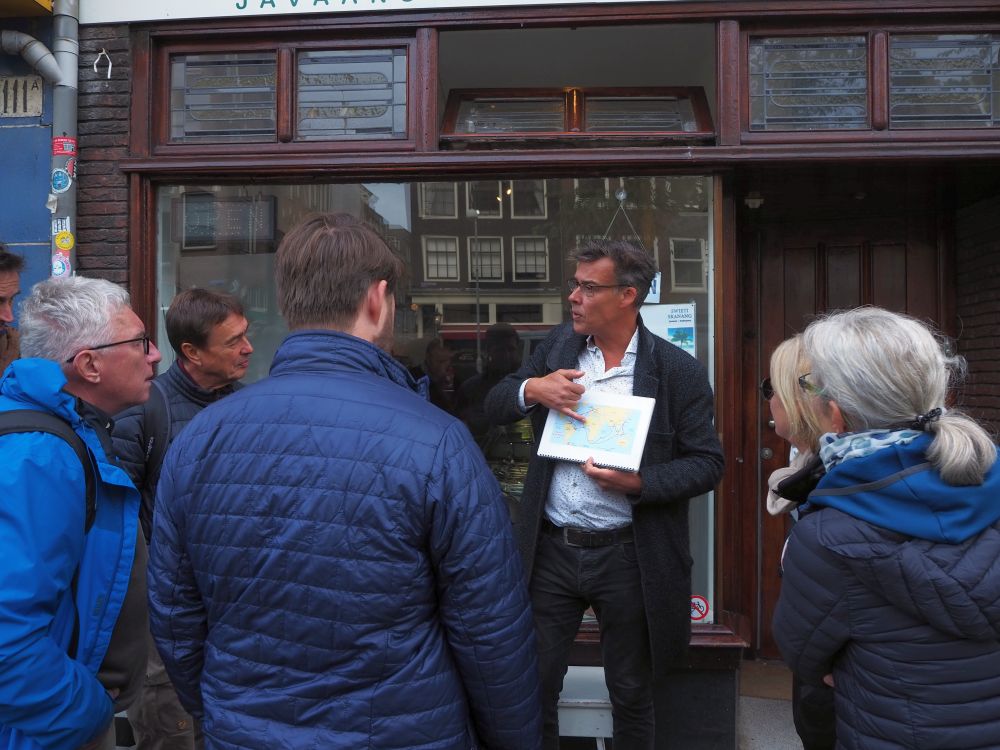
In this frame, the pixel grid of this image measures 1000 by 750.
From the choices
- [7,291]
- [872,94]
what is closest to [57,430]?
[7,291]

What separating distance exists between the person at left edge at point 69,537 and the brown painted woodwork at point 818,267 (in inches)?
136

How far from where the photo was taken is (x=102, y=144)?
3865 mm

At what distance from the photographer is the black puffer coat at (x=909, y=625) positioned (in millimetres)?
1532

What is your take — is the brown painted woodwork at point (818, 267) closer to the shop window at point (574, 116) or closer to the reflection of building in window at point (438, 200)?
the shop window at point (574, 116)

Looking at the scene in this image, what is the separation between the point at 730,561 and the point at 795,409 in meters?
1.96

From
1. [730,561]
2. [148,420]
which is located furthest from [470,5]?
[730,561]

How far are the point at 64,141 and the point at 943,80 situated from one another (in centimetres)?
426

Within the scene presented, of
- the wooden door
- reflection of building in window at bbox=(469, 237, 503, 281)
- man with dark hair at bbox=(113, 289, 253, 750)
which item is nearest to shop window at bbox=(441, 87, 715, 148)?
reflection of building in window at bbox=(469, 237, 503, 281)

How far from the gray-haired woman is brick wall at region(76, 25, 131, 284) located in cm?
353

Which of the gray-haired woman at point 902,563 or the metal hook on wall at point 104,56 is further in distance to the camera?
the metal hook on wall at point 104,56

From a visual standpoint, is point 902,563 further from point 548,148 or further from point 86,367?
point 548,148

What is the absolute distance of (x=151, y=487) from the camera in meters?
2.74

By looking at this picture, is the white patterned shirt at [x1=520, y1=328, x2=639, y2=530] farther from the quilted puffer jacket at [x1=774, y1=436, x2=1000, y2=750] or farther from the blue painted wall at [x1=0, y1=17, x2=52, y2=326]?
the blue painted wall at [x1=0, y1=17, x2=52, y2=326]

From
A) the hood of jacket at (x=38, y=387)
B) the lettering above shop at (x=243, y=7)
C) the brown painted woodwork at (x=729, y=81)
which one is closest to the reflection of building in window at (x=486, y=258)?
the lettering above shop at (x=243, y=7)
